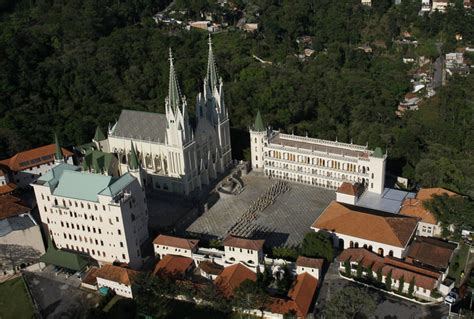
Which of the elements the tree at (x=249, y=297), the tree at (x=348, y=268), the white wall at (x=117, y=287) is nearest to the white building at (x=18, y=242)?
the white wall at (x=117, y=287)

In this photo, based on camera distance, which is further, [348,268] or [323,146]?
[323,146]

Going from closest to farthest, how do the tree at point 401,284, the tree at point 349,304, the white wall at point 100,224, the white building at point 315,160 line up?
the tree at point 349,304
the tree at point 401,284
the white wall at point 100,224
the white building at point 315,160

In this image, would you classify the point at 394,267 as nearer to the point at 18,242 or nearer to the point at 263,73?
the point at 18,242

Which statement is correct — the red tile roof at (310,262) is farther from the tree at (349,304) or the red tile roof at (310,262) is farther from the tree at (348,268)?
the tree at (349,304)

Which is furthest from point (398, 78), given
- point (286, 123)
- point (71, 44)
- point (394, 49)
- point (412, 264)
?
Result: point (71, 44)

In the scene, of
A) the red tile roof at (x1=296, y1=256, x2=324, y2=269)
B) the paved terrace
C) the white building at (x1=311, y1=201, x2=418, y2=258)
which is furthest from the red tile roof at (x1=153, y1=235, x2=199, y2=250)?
the white building at (x1=311, y1=201, x2=418, y2=258)

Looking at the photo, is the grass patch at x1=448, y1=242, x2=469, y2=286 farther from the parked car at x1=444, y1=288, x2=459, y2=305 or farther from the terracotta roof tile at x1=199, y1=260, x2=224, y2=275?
the terracotta roof tile at x1=199, y1=260, x2=224, y2=275

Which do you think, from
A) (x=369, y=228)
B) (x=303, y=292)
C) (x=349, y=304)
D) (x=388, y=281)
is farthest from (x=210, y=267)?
(x=369, y=228)
